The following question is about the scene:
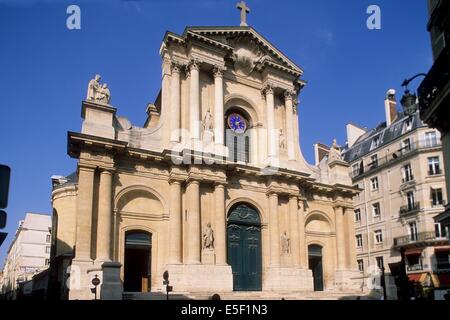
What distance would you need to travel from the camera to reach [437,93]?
1059cm

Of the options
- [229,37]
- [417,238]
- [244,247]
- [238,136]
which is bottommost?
[244,247]

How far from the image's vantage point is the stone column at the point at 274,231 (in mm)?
23914

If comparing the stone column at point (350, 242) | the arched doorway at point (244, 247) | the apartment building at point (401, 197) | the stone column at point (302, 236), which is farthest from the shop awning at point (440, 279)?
the arched doorway at point (244, 247)

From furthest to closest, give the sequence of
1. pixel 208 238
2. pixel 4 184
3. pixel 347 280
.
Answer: pixel 347 280 < pixel 208 238 < pixel 4 184

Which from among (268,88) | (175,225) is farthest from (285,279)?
(268,88)

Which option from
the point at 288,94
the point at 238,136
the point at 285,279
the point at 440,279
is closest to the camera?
the point at 285,279

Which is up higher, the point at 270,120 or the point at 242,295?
the point at 270,120

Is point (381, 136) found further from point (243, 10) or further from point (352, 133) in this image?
point (243, 10)

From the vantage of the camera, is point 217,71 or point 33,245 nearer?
point 217,71

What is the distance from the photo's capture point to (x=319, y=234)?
27.5 meters

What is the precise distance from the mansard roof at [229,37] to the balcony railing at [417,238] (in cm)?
1645

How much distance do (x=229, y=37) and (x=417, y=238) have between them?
21.9 m

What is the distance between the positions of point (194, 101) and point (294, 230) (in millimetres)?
9393
